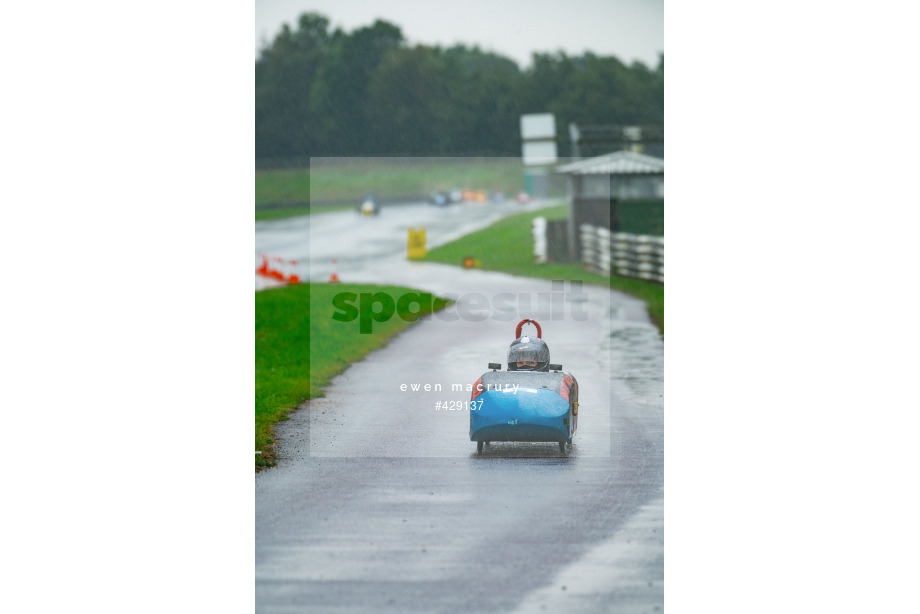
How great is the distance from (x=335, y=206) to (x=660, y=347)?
2522cm

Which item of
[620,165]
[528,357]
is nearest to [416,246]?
[620,165]

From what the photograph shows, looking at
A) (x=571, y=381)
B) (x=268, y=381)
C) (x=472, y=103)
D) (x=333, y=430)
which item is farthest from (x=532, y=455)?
(x=472, y=103)

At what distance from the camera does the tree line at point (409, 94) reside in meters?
57.8

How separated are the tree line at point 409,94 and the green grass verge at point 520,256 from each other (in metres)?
21.3

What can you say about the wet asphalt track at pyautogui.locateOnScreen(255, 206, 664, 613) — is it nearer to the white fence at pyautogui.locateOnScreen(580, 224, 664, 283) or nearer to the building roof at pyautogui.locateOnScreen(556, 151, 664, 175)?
the white fence at pyautogui.locateOnScreen(580, 224, 664, 283)

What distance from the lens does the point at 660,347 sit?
19625 millimetres

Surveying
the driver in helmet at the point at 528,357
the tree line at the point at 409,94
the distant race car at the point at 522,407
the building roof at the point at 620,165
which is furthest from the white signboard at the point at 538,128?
the distant race car at the point at 522,407

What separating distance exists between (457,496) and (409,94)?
49.1 metres

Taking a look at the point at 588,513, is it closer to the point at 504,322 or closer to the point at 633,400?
the point at 633,400

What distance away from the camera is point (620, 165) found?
31312mm

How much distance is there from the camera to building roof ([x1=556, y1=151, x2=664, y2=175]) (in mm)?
31094

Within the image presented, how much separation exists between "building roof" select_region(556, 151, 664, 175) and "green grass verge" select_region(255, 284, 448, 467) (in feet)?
29.3

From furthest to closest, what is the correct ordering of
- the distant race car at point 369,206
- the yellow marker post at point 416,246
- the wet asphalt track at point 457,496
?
the distant race car at point 369,206 → the yellow marker post at point 416,246 → the wet asphalt track at point 457,496

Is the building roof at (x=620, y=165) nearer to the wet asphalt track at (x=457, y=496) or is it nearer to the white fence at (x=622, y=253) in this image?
the white fence at (x=622, y=253)
